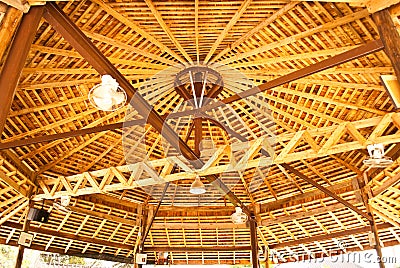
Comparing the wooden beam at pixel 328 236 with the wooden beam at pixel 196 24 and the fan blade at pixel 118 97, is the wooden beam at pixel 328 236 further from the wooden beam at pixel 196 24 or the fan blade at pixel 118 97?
the fan blade at pixel 118 97

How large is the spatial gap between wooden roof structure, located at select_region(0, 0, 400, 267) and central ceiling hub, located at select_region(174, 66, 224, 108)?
4 centimetres

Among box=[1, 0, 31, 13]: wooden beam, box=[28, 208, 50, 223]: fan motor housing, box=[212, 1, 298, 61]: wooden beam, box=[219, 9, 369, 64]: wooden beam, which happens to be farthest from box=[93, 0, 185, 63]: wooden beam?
box=[28, 208, 50, 223]: fan motor housing

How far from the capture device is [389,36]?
16.0ft

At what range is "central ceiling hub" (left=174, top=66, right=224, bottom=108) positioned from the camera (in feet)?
32.1

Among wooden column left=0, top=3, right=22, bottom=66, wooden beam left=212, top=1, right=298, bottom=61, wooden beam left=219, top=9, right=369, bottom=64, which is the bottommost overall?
wooden column left=0, top=3, right=22, bottom=66

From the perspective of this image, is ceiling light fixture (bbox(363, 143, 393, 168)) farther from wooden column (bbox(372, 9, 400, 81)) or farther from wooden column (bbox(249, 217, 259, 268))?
wooden column (bbox(249, 217, 259, 268))

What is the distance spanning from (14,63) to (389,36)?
4.59m

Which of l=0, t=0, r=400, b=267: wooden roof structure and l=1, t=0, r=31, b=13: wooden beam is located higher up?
l=0, t=0, r=400, b=267: wooden roof structure

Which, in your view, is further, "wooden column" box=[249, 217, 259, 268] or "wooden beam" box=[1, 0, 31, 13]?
"wooden column" box=[249, 217, 259, 268]

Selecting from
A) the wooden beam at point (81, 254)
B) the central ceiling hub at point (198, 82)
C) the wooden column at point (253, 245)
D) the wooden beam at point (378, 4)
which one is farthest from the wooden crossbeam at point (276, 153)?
the wooden column at point (253, 245)

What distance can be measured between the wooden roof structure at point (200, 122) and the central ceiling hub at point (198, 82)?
0.04m

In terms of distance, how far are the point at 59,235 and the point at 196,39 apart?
9471 millimetres

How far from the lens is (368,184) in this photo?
1284 centimetres

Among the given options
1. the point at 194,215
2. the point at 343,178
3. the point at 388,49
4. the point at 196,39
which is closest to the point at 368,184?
the point at 343,178
